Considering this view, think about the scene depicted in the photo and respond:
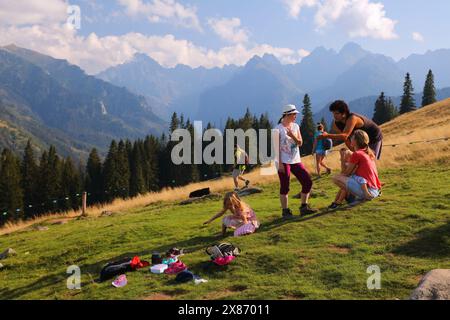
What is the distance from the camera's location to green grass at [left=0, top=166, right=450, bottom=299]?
23.2 feet

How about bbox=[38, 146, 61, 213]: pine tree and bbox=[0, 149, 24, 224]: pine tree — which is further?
bbox=[38, 146, 61, 213]: pine tree

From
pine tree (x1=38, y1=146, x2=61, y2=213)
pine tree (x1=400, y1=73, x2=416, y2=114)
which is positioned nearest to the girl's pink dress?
pine tree (x1=38, y1=146, x2=61, y2=213)

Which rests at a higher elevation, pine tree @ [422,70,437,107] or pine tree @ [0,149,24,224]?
pine tree @ [422,70,437,107]

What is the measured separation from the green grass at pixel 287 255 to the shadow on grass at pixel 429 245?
0.02 metres

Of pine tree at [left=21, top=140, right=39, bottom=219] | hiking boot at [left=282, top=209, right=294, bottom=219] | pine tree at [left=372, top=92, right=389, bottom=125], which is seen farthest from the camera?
pine tree at [left=372, top=92, right=389, bottom=125]

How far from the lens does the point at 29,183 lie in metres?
76.6

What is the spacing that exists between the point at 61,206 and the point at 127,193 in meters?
13.4

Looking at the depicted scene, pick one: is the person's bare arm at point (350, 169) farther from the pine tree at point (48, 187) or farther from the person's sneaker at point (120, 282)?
the pine tree at point (48, 187)

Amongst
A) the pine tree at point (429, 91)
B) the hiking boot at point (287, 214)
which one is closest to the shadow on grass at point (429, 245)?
the hiking boot at point (287, 214)

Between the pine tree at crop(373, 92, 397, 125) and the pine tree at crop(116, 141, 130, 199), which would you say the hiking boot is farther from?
the pine tree at crop(373, 92, 397, 125)

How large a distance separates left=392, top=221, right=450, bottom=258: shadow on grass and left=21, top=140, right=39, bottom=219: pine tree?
75.3 meters

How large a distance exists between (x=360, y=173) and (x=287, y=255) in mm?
3283

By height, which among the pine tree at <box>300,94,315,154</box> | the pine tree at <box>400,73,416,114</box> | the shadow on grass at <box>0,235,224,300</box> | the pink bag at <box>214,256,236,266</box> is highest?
the pine tree at <box>400,73,416,114</box>

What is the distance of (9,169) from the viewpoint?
69.6 m
